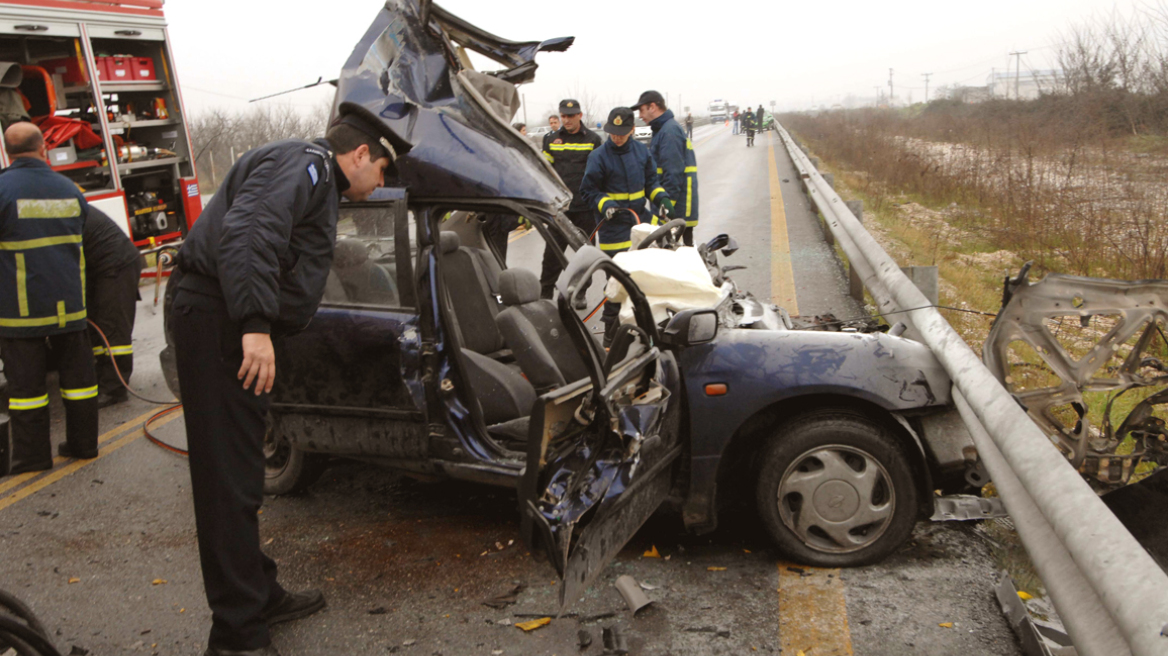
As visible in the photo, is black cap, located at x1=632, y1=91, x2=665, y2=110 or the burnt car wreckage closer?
the burnt car wreckage

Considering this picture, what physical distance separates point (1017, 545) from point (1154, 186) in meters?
9.08

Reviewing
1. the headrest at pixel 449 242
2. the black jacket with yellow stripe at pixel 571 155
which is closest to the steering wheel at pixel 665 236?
the headrest at pixel 449 242

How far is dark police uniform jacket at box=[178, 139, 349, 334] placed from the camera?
2.77 m

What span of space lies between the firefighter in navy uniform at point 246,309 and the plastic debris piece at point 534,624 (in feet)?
2.95

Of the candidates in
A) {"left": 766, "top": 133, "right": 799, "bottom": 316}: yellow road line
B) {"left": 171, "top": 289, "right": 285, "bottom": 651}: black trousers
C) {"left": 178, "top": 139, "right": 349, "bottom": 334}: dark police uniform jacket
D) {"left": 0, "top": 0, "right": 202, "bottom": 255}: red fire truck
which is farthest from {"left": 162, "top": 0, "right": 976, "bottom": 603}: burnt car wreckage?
{"left": 0, "top": 0, "right": 202, "bottom": 255}: red fire truck

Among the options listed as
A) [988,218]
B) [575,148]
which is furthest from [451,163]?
[988,218]

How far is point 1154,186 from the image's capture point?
10727 millimetres

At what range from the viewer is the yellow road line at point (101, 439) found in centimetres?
487

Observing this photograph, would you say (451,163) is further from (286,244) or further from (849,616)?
(849,616)

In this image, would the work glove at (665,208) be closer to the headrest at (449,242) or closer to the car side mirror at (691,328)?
the headrest at (449,242)

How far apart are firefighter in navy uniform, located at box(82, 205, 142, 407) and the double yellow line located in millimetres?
556

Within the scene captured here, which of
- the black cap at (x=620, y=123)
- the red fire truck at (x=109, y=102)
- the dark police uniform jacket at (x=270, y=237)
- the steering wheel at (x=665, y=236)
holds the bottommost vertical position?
the steering wheel at (x=665, y=236)

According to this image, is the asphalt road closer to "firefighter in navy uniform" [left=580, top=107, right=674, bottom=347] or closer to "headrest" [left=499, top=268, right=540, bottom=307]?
"headrest" [left=499, top=268, right=540, bottom=307]

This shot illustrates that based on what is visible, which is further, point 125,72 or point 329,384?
point 125,72
